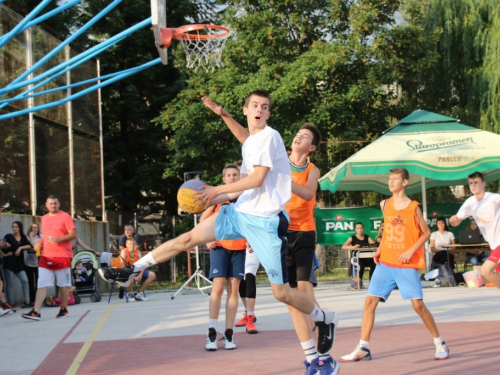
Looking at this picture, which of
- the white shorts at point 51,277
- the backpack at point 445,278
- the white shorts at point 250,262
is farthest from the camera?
the backpack at point 445,278

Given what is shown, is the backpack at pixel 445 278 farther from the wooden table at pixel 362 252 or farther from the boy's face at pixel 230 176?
the boy's face at pixel 230 176

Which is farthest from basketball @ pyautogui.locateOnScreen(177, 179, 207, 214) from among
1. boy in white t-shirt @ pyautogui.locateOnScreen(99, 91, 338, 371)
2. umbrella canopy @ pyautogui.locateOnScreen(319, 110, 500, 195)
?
umbrella canopy @ pyautogui.locateOnScreen(319, 110, 500, 195)

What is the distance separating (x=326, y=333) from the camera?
6.68 metres

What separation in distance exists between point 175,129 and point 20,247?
51.5 feet

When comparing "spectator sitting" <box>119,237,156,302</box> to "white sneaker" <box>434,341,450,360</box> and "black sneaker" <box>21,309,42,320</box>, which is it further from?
"white sneaker" <box>434,341,450,360</box>

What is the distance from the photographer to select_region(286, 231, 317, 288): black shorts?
775 cm

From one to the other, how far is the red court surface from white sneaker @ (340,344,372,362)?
0.28 ft

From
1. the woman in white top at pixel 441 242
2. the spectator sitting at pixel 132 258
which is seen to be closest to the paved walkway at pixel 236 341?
the spectator sitting at pixel 132 258

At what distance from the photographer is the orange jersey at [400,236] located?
25.2 ft

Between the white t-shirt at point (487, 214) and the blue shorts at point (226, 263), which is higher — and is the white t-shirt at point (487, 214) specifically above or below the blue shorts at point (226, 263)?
above

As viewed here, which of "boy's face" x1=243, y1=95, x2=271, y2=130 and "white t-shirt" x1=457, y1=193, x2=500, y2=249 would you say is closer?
"boy's face" x1=243, y1=95, x2=271, y2=130

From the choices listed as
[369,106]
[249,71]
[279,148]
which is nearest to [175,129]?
[249,71]

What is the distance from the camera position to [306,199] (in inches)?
289

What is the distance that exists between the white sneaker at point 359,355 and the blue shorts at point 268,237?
1543 millimetres
